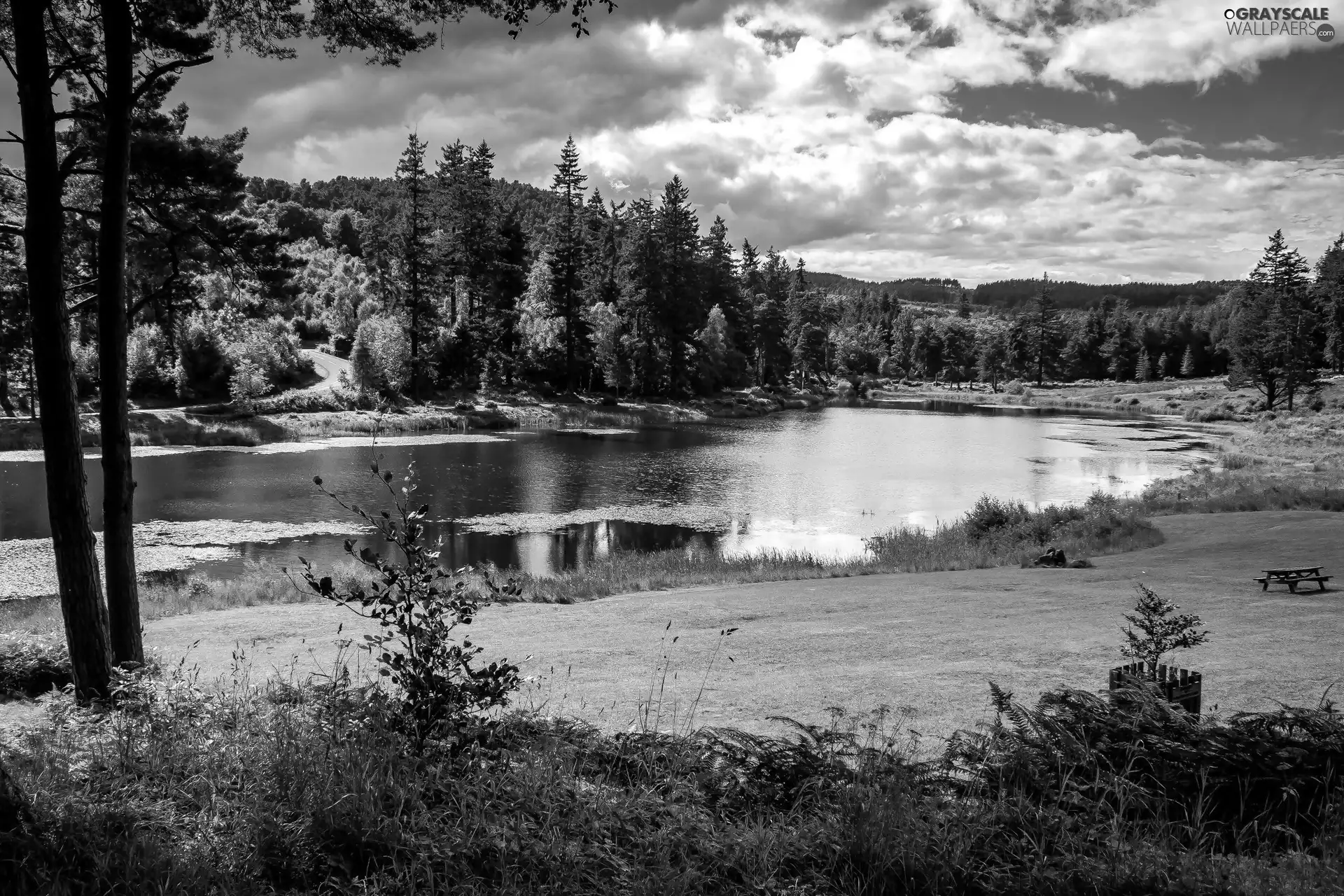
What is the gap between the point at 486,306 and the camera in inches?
2916

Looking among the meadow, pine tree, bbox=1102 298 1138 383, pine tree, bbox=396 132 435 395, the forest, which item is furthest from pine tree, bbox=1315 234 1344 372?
the meadow

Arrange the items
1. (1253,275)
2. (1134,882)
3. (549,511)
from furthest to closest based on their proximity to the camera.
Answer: (1253,275) → (549,511) → (1134,882)

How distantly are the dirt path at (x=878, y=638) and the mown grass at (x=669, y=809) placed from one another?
4.04ft

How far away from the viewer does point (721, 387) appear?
86.1 m

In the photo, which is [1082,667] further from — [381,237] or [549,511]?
[381,237]

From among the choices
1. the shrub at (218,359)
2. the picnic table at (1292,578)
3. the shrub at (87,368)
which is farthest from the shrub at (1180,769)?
the shrub at (218,359)

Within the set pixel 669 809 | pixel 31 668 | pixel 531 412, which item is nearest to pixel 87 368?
pixel 531 412

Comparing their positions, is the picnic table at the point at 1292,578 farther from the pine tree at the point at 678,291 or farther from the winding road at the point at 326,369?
the pine tree at the point at 678,291

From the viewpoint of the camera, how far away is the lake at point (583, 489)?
2417 cm

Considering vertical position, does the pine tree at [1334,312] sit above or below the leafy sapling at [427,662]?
above

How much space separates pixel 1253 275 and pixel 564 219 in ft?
262

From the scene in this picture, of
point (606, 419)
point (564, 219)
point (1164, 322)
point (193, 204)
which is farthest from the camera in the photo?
point (1164, 322)

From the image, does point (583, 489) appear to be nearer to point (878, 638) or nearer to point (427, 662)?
point (878, 638)

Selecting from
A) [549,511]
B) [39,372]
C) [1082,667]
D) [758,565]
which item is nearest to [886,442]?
[549,511]
